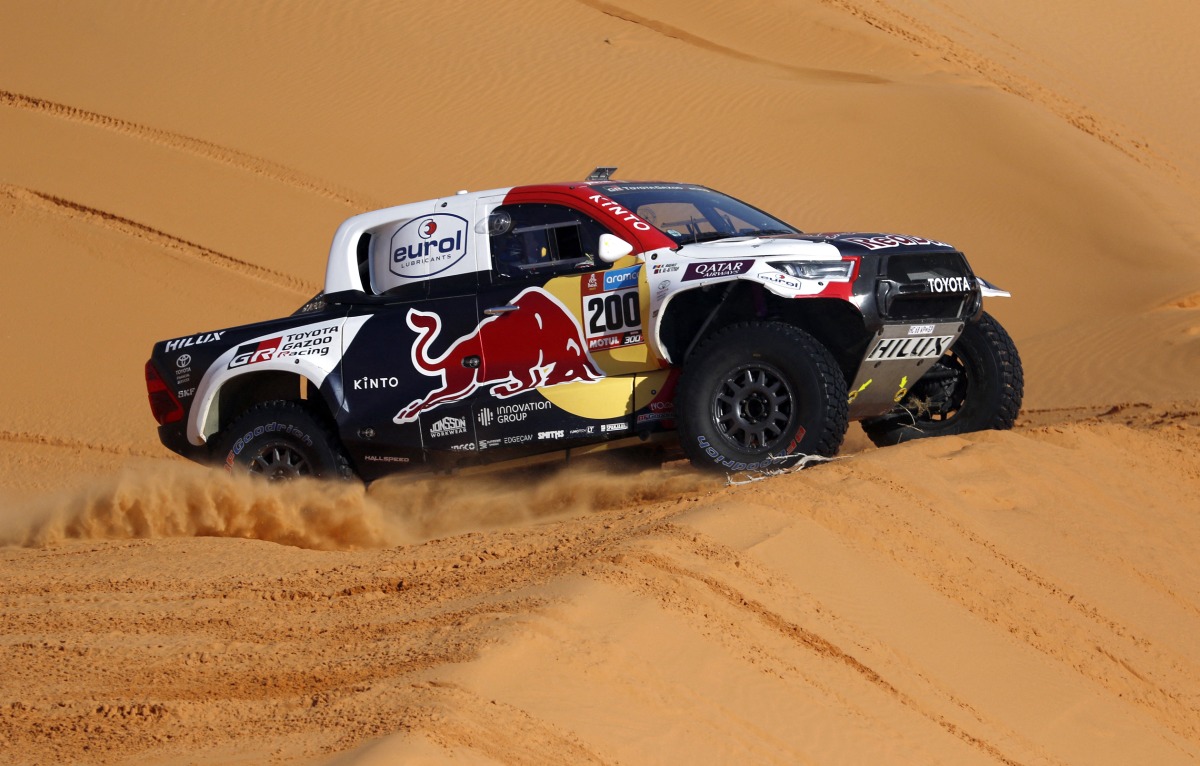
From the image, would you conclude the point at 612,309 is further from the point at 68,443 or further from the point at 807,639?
the point at 68,443

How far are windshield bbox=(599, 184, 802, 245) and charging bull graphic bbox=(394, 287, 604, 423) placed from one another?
73 centimetres

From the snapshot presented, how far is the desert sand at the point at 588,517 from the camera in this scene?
482 centimetres

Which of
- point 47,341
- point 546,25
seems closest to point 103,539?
point 47,341

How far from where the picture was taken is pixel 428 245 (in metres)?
8.34

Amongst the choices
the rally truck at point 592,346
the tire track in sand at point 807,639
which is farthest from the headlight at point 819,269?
the tire track in sand at point 807,639

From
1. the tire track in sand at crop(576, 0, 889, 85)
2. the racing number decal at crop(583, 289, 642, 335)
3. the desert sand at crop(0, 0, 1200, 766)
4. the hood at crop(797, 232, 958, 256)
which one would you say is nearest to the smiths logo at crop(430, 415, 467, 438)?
the desert sand at crop(0, 0, 1200, 766)

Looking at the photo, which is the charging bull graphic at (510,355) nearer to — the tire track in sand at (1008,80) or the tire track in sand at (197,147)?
the tire track in sand at (197,147)

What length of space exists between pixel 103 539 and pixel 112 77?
45.1ft

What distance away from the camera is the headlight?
23.6 ft

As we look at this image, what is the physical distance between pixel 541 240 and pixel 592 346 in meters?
0.71

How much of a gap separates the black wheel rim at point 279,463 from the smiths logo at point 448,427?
2.88 ft

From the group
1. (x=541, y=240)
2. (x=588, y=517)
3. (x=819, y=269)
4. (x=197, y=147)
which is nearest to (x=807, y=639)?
(x=588, y=517)

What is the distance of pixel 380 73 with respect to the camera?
70.6ft

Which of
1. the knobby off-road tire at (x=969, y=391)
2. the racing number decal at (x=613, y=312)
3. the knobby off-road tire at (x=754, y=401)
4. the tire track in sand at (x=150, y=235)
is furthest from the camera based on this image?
the tire track in sand at (x=150, y=235)
